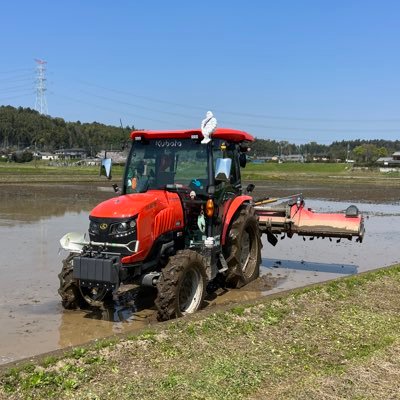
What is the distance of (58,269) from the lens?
959 cm

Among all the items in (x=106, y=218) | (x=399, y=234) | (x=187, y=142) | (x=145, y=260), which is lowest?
(x=399, y=234)

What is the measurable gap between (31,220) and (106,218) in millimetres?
11722

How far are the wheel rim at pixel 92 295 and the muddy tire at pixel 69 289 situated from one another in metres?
0.08

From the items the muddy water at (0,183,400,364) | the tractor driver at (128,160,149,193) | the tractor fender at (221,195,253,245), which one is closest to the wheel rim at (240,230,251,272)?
the muddy water at (0,183,400,364)

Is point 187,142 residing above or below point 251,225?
above

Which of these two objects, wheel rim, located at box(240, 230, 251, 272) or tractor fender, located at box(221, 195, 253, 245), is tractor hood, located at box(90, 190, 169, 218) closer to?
tractor fender, located at box(221, 195, 253, 245)

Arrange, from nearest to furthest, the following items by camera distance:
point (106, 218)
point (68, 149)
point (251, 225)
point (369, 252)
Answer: point (106, 218) < point (251, 225) < point (369, 252) < point (68, 149)

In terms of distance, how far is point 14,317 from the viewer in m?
6.71

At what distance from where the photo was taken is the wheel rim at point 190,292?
6594mm

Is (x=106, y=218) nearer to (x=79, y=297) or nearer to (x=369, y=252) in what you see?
(x=79, y=297)

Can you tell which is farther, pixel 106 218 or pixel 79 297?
pixel 79 297

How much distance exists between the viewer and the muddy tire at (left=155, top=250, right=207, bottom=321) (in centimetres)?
616

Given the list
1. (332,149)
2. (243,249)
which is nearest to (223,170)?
(243,249)

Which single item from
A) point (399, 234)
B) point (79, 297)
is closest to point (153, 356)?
point (79, 297)
